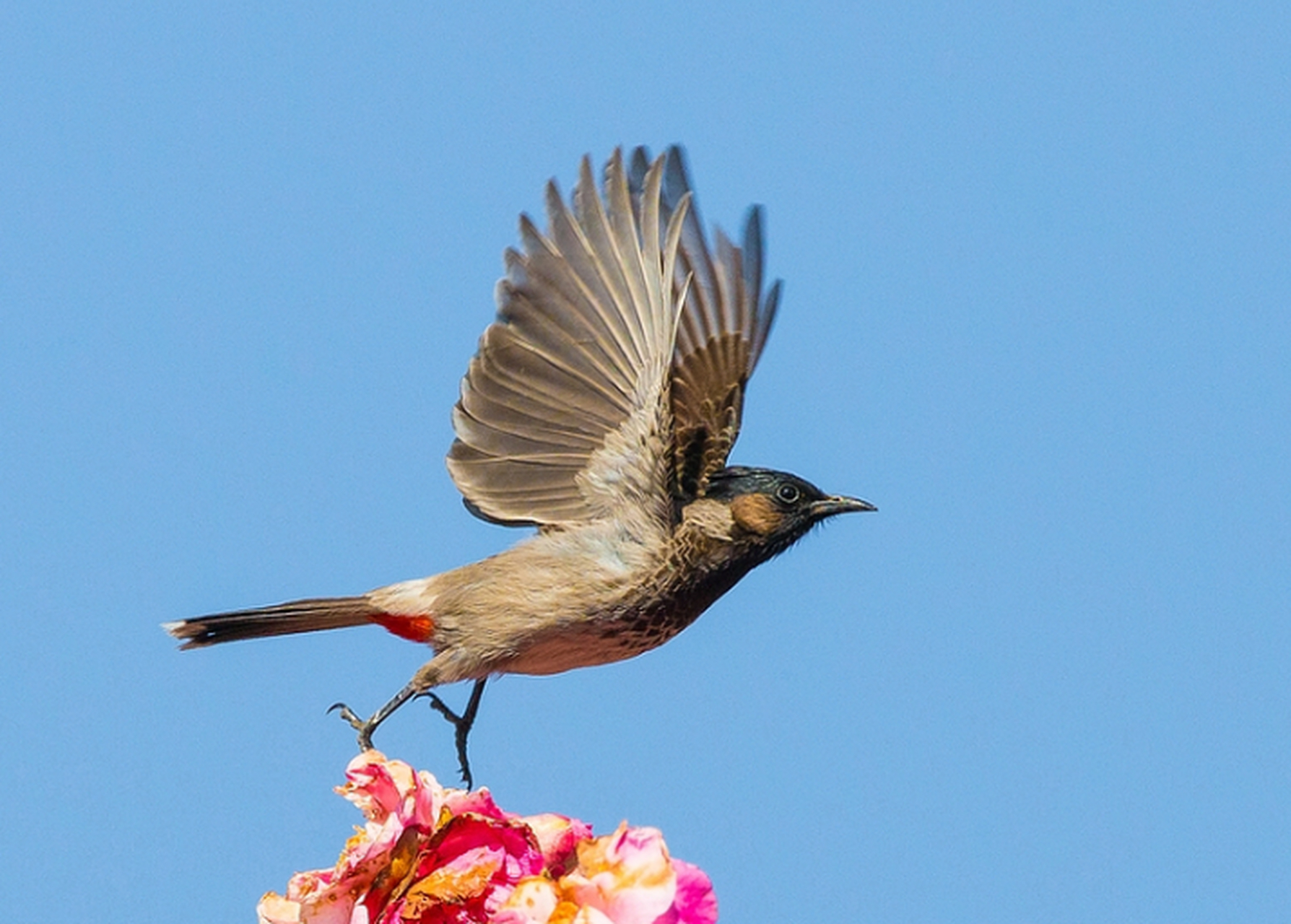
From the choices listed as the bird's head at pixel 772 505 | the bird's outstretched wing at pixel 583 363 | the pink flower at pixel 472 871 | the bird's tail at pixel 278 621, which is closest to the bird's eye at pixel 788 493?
the bird's head at pixel 772 505

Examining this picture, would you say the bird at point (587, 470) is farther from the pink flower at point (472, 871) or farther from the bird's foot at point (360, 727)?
the pink flower at point (472, 871)

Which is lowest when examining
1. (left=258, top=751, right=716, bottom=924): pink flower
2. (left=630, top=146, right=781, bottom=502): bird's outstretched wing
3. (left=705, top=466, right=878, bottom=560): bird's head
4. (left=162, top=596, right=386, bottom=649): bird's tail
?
(left=258, top=751, right=716, bottom=924): pink flower

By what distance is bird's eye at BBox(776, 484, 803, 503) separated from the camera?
24.6 ft

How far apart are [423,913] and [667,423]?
4115 millimetres

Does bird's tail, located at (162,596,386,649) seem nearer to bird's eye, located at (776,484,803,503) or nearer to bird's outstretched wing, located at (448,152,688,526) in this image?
bird's outstretched wing, located at (448,152,688,526)

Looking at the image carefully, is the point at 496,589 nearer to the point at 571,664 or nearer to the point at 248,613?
the point at 571,664

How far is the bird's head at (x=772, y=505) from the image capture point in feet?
24.0

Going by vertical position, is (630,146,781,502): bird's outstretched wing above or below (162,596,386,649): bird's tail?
above

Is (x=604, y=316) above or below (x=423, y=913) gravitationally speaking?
above

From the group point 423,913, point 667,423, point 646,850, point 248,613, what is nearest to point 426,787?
point 423,913

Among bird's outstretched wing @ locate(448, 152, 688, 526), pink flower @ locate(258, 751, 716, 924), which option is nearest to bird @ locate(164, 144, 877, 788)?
bird's outstretched wing @ locate(448, 152, 688, 526)

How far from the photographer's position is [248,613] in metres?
7.29

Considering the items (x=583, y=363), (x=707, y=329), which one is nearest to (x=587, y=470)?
(x=583, y=363)

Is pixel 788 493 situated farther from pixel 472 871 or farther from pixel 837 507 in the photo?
pixel 472 871
